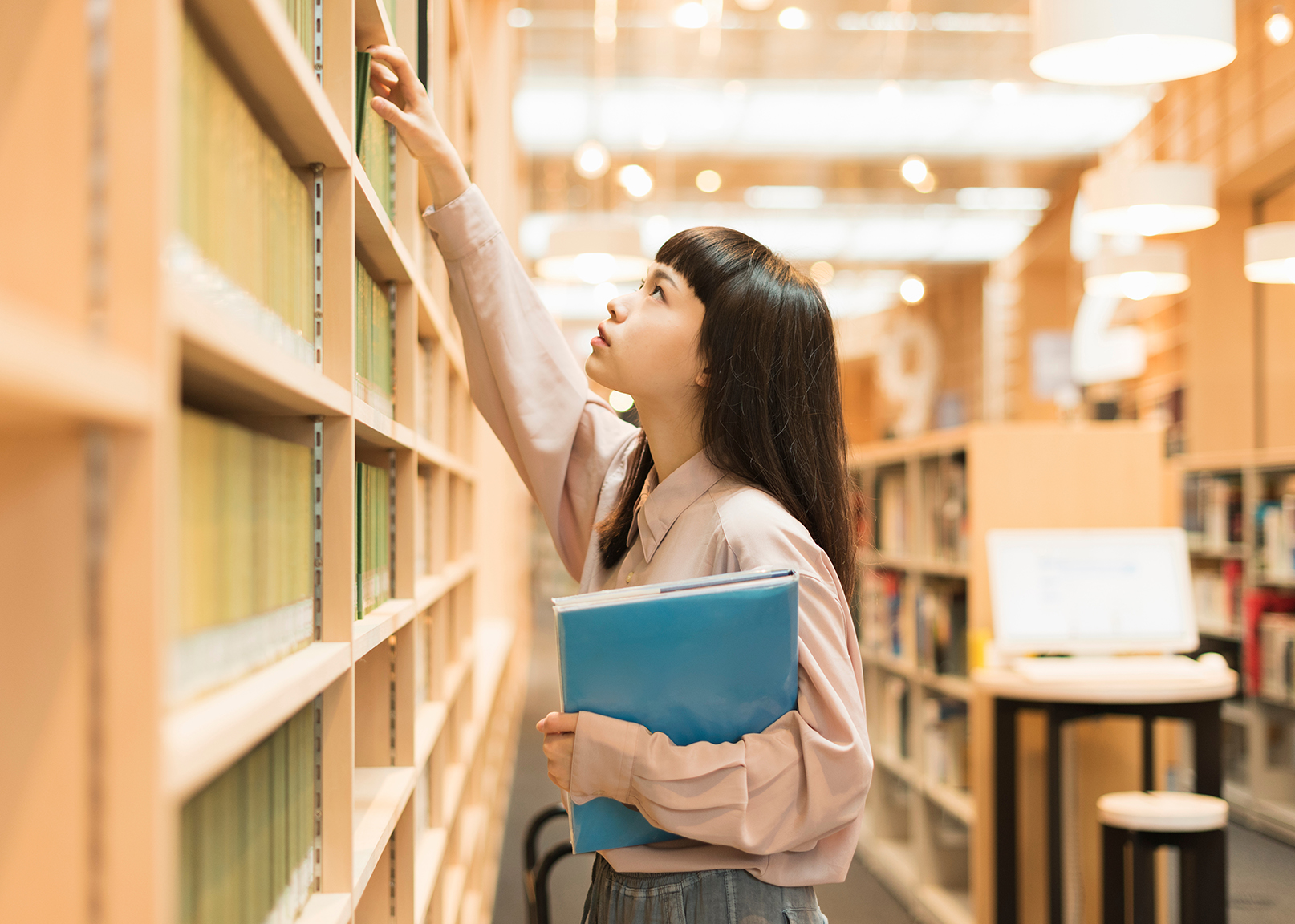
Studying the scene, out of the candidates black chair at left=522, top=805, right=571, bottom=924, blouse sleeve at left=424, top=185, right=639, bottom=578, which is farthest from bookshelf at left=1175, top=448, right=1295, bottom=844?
blouse sleeve at left=424, top=185, right=639, bottom=578

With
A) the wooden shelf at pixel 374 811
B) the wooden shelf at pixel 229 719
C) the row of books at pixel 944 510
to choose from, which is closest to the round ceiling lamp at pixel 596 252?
the row of books at pixel 944 510

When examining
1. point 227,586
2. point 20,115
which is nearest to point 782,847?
point 227,586

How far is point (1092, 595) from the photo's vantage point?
11.0ft

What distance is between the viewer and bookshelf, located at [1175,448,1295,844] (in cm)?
526

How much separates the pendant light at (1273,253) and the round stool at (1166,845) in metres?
2.84

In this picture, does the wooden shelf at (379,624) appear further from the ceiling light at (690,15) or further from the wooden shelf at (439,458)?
the ceiling light at (690,15)

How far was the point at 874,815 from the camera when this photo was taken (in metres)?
4.77

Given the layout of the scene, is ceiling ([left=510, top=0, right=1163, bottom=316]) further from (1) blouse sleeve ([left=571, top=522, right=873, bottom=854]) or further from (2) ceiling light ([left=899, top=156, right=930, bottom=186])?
(1) blouse sleeve ([left=571, top=522, right=873, bottom=854])

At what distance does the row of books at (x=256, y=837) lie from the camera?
0.77 meters

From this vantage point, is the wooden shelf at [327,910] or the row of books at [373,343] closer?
the wooden shelf at [327,910]

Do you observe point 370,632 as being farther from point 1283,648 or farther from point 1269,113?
point 1269,113

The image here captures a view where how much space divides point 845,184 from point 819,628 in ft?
30.6

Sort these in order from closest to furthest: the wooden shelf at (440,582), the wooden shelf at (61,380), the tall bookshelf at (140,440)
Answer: the wooden shelf at (61,380) < the tall bookshelf at (140,440) < the wooden shelf at (440,582)

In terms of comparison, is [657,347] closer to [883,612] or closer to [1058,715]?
[1058,715]
